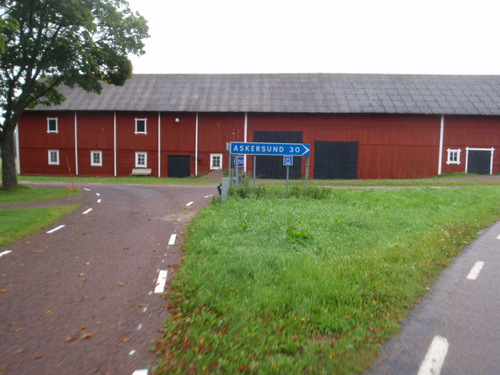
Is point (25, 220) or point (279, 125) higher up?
point (279, 125)

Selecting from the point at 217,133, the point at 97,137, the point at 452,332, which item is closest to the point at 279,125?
the point at 217,133

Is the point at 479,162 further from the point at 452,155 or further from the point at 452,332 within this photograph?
the point at 452,332

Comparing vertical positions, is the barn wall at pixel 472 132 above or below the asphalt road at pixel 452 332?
above

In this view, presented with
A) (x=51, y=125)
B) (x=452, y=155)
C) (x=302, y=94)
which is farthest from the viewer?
(x=51, y=125)

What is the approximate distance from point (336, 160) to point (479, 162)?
11570mm

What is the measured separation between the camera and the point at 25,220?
477 inches

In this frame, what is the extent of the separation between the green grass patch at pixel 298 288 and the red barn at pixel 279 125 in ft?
80.4

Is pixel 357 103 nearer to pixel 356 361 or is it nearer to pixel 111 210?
pixel 111 210

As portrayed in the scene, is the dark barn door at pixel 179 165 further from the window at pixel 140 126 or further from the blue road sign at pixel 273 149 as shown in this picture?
the blue road sign at pixel 273 149

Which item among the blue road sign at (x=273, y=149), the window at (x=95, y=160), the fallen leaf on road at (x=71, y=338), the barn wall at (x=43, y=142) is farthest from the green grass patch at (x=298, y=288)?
the barn wall at (x=43, y=142)

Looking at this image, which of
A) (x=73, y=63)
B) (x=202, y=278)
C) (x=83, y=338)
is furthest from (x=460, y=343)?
(x=73, y=63)

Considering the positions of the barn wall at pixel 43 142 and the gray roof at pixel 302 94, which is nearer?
the gray roof at pixel 302 94

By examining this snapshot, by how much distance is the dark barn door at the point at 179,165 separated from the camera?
36719 millimetres

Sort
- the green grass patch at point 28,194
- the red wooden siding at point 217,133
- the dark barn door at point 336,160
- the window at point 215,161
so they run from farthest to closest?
the window at point 215,161 → the red wooden siding at point 217,133 → the dark barn door at point 336,160 → the green grass patch at point 28,194
